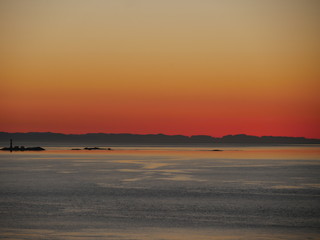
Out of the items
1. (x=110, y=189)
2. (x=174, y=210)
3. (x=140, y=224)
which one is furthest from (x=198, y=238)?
(x=110, y=189)

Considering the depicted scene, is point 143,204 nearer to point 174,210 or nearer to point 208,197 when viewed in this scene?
point 174,210

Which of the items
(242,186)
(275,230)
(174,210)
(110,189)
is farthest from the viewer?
(242,186)

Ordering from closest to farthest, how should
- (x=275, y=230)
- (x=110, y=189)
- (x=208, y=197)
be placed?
(x=275, y=230) < (x=208, y=197) < (x=110, y=189)

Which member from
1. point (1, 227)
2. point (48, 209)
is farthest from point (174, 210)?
point (1, 227)

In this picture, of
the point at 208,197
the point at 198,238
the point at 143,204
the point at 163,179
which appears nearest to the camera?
the point at 198,238

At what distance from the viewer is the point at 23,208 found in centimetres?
2873

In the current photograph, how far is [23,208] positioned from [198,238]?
12335 mm

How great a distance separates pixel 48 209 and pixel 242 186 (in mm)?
18504

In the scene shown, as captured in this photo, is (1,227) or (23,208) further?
(23,208)

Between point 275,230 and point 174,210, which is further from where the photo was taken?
point 174,210

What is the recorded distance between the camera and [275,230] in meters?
22.3

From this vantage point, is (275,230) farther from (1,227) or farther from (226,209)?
(1,227)

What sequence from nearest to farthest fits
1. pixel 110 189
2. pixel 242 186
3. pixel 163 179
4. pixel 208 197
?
pixel 208 197 < pixel 110 189 < pixel 242 186 < pixel 163 179

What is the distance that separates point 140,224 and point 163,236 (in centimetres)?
289
